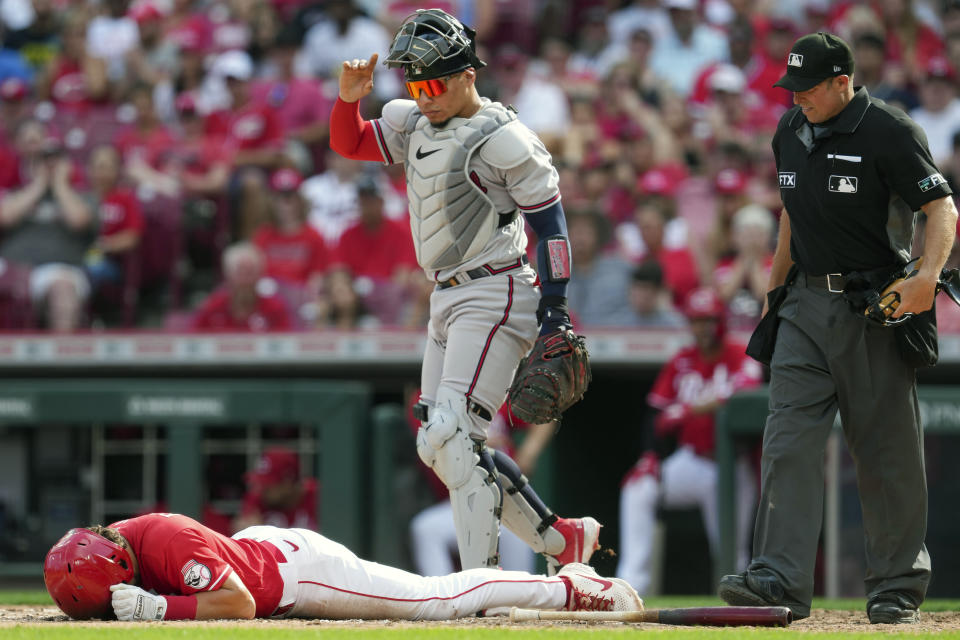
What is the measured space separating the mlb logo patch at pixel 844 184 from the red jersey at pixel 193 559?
2.08m

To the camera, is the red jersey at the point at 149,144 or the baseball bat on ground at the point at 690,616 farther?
the red jersey at the point at 149,144

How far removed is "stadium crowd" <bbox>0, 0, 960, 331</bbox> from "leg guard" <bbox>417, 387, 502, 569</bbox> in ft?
13.0

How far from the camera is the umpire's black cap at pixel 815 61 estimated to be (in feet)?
14.4

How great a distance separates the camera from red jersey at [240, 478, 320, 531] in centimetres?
803

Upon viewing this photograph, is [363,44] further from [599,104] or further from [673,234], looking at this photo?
[673,234]

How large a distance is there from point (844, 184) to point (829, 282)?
31cm

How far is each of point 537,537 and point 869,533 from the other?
3.55 feet

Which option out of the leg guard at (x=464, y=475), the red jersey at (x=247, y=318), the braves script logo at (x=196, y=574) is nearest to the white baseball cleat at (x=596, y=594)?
the leg guard at (x=464, y=475)

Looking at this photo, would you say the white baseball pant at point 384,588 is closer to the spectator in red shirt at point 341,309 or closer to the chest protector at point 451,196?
the chest protector at point 451,196

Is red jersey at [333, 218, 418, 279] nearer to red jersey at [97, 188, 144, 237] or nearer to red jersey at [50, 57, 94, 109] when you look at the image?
red jersey at [97, 188, 144, 237]

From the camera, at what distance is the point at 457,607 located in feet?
14.2

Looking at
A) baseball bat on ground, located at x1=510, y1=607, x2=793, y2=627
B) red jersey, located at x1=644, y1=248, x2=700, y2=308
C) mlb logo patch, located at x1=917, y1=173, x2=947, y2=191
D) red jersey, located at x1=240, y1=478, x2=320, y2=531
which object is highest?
mlb logo patch, located at x1=917, y1=173, x2=947, y2=191

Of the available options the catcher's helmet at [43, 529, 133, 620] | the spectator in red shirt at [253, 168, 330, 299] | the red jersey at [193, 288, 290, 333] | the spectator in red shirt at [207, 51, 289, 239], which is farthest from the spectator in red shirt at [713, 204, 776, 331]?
the catcher's helmet at [43, 529, 133, 620]

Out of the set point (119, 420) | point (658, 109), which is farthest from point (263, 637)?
point (658, 109)
